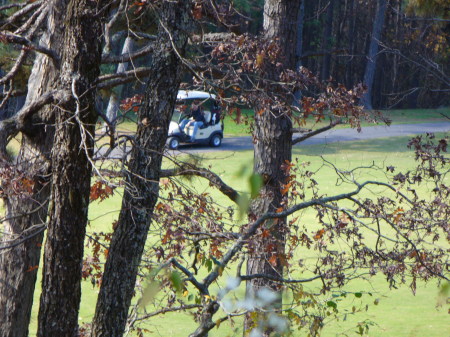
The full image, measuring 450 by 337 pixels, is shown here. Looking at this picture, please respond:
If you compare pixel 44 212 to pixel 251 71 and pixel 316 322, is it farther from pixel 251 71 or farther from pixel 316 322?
pixel 316 322

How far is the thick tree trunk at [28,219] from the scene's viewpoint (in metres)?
6.67

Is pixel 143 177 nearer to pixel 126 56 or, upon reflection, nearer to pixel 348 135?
pixel 126 56

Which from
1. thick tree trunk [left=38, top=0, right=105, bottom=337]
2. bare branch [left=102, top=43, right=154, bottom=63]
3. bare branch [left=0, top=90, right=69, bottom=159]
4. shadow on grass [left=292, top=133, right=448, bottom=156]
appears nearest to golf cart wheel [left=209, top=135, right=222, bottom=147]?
shadow on grass [left=292, top=133, right=448, bottom=156]

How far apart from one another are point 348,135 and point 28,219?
968 inches

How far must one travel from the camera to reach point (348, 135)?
3008cm

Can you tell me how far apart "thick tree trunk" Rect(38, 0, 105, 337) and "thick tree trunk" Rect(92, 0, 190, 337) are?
0.27 m

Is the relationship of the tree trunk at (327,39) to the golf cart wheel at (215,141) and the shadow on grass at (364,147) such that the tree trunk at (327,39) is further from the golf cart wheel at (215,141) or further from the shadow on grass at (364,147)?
the golf cart wheel at (215,141)

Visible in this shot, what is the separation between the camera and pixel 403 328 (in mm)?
11422

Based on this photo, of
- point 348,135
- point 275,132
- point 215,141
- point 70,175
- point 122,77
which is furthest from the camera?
point 348,135

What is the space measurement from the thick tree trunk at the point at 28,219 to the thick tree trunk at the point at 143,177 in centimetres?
185

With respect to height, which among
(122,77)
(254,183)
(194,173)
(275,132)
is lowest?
(194,173)

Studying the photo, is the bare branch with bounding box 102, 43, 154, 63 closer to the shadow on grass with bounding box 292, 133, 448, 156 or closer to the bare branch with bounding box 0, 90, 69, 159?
the bare branch with bounding box 0, 90, 69, 159

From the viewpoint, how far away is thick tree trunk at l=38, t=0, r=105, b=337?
182 inches

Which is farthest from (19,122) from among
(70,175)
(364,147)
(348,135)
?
(348,135)
